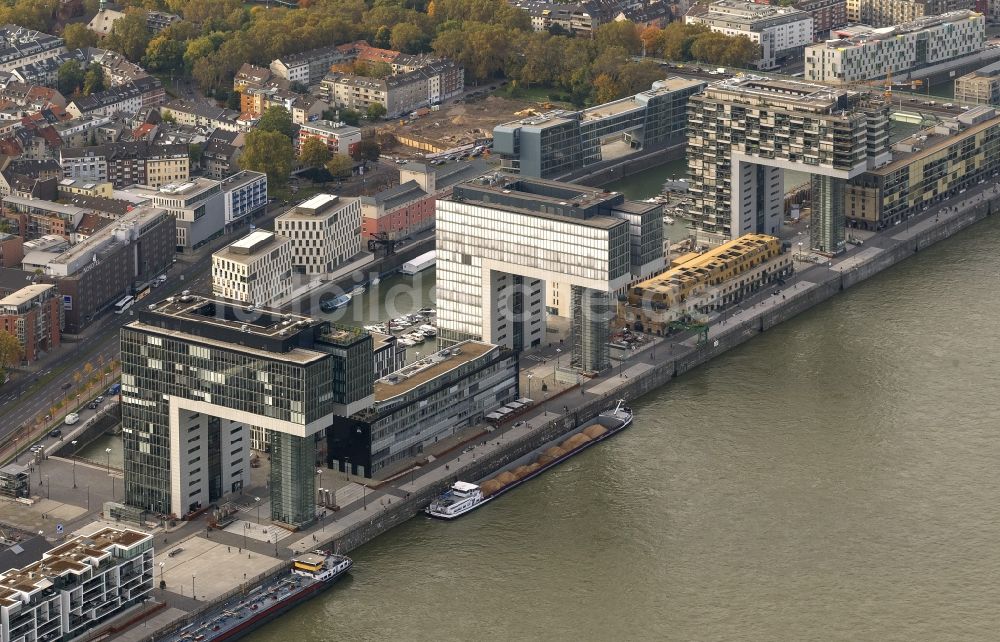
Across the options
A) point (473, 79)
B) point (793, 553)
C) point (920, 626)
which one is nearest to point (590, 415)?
point (793, 553)

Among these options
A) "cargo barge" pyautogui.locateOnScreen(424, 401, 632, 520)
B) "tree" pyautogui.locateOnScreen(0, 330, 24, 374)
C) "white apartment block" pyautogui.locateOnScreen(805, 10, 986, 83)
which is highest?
"white apartment block" pyautogui.locateOnScreen(805, 10, 986, 83)

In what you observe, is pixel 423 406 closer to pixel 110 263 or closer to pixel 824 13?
pixel 110 263

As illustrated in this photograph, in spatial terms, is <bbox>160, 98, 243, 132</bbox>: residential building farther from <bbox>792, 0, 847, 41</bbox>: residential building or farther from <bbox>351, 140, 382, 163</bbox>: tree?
<bbox>792, 0, 847, 41</bbox>: residential building

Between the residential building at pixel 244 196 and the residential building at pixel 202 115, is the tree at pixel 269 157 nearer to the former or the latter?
the residential building at pixel 244 196

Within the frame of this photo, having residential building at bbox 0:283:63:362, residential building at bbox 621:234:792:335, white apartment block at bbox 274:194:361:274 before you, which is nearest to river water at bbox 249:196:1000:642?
residential building at bbox 621:234:792:335

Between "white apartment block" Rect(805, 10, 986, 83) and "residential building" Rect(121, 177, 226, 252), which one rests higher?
"white apartment block" Rect(805, 10, 986, 83)

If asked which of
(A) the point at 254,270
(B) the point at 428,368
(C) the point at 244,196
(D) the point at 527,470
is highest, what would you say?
(C) the point at 244,196

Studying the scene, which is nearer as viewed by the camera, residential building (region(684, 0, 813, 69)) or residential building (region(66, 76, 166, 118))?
residential building (region(66, 76, 166, 118))

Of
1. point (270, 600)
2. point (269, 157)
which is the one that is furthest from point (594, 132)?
point (270, 600)
